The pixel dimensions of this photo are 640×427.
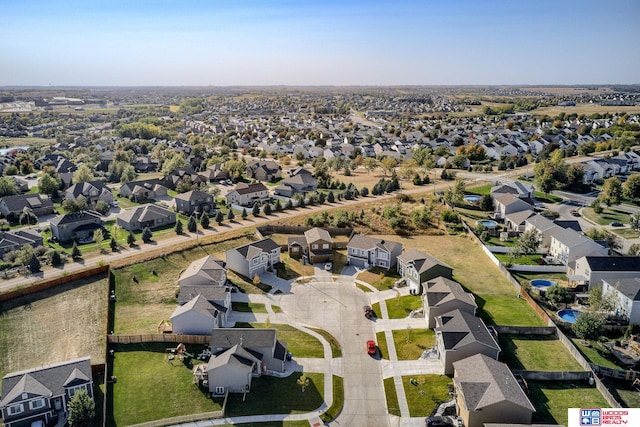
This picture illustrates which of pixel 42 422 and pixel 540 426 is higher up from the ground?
pixel 540 426

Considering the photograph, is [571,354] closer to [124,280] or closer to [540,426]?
[540,426]

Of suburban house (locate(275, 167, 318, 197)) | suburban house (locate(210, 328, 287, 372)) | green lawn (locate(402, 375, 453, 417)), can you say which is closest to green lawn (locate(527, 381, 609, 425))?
green lawn (locate(402, 375, 453, 417))

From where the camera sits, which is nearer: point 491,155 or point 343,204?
point 343,204

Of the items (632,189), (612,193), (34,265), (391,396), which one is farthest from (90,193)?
(632,189)

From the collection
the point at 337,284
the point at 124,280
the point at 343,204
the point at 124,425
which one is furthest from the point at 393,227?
the point at 124,425

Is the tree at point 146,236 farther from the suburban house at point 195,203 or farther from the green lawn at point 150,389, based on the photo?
the green lawn at point 150,389

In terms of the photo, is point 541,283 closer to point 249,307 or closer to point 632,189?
point 249,307

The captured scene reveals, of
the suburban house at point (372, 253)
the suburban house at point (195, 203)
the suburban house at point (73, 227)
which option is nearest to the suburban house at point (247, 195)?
the suburban house at point (195, 203)
